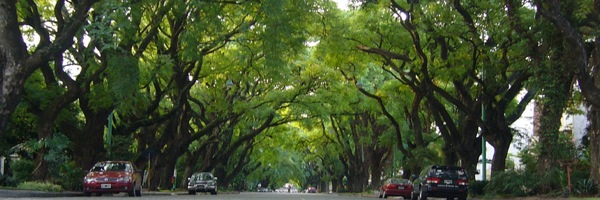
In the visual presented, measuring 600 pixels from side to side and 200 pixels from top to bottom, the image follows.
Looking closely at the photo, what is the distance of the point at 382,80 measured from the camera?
3906cm

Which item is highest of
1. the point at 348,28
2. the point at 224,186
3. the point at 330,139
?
the point at 348,28

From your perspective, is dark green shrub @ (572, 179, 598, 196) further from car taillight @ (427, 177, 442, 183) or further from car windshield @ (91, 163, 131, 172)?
car windshield @ (91, 163, 131, 172)

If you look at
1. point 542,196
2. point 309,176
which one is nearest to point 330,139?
point 542,196

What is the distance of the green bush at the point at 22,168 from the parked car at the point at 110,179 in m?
3.08

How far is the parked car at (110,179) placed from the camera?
24.7m

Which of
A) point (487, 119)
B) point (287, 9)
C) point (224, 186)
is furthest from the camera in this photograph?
point (224, 186)

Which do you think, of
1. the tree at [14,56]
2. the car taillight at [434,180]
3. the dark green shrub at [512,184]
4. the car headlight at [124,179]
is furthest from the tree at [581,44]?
the car headlight at [124,179]

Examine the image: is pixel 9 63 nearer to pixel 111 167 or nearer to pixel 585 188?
pixel 111 167

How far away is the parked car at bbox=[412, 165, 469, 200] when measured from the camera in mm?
26484

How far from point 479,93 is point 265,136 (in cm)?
2562

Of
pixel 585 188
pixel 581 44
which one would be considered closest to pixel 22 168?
pixel 585 188

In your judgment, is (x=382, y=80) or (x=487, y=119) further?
(x=382, y=80)

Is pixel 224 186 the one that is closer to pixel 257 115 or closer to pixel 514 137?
pixel 257 115

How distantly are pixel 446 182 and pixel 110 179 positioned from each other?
41.2 feet
